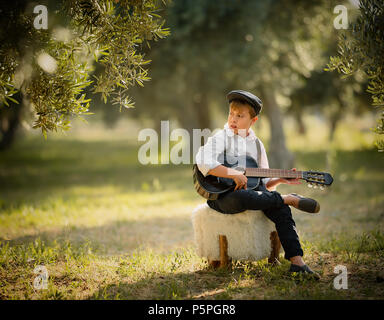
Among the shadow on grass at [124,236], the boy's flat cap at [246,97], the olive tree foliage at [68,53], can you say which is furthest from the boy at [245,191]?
the shadow on grass at [124,236]

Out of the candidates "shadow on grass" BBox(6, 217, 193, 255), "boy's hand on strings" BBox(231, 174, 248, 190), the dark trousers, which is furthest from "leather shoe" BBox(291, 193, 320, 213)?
"shadow on grass" BBox(6, 217, 193, 255)

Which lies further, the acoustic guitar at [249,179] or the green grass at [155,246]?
the acoustic guitar at [249,179]

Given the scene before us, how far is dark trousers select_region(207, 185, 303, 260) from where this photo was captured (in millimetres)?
3828

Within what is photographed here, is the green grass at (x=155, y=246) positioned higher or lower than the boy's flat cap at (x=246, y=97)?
lower

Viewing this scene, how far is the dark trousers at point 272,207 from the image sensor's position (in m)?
3.83

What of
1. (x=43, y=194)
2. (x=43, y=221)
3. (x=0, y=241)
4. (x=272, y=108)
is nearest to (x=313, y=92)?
(x=272, y=108)

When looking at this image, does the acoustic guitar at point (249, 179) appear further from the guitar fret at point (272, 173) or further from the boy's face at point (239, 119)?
the boy's face at point (239, 119)

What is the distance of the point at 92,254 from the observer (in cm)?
499

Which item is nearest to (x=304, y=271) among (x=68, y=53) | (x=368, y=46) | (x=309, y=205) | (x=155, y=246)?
(x=309, y=205)

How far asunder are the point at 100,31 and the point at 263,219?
2878 mm

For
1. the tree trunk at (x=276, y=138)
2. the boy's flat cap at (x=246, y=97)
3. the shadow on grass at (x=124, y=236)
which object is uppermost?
the tree trunk at (x=276, y=138)

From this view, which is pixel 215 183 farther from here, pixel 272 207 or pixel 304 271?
pixel 304 271

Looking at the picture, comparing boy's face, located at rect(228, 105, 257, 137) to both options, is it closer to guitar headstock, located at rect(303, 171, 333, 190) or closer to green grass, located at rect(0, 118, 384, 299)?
guitar headstock, located at rect(303, 171, 333, 190)
